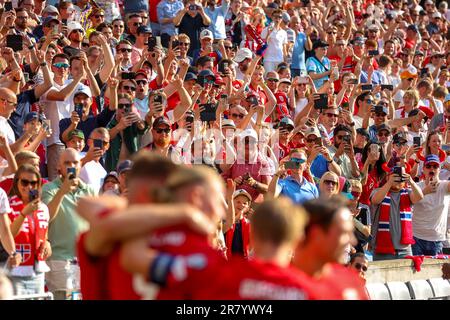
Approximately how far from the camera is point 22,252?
872 centimetres

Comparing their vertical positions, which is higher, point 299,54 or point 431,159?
point 299,54

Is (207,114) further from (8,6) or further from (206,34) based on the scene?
(206,34)

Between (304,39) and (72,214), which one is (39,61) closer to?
(72,214)

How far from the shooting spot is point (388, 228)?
511 inches

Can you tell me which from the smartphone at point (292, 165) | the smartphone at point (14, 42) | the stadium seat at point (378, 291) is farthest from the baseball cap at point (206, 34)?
the stadium seat at point (378, 291)

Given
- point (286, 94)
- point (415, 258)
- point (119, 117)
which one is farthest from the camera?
point (286, 94)

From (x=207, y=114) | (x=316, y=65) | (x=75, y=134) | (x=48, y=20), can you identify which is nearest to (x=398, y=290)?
(x=207, y=114)

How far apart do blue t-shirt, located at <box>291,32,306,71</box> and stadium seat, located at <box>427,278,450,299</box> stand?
701cm

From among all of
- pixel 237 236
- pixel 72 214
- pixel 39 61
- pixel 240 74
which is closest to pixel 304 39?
pixel 240 74

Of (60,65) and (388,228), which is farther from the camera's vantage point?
(388,228)

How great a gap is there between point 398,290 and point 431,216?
2817 mm

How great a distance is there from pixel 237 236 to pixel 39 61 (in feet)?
11.1

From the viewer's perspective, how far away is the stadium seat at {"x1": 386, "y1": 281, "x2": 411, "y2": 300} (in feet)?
35.2

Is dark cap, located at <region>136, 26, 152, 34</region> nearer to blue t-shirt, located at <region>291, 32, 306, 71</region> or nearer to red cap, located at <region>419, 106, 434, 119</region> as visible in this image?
blue t-shirt, located at <region>291, 32, 306, 71</region>
